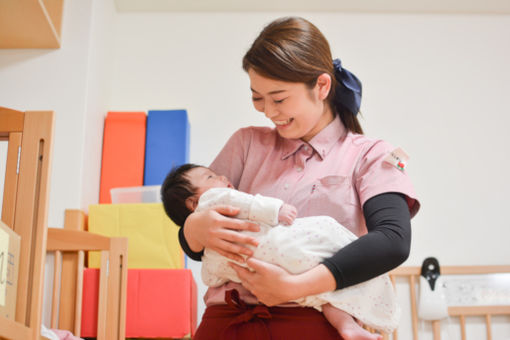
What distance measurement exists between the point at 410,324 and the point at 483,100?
131 cm

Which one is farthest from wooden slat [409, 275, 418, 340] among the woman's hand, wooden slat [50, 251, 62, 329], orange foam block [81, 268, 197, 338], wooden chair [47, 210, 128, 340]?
the woman's hand

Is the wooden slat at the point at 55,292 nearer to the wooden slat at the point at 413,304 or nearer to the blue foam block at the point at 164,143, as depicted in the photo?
the blue foam block at the point at 164,143

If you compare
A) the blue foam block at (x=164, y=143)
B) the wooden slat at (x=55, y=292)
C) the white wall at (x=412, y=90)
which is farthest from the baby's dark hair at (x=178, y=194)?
the white wall at (x=412, y=90)

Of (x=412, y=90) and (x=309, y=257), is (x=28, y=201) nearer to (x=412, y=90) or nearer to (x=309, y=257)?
(x=309, y=257)

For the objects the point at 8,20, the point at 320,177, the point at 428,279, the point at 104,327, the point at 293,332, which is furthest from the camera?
the point at 428,279

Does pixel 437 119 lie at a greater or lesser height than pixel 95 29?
lesser

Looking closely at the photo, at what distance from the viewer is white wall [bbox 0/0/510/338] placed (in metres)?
2.82

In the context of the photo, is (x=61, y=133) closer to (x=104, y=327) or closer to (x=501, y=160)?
(x=104, y=327)

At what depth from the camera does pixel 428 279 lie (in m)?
2.68

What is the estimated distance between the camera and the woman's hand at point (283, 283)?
944mm

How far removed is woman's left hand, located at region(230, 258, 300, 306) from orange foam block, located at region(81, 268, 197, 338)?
126 centimetres

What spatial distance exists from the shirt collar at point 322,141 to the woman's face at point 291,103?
0.06 ft

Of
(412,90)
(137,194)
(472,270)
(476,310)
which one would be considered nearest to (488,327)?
(476,310)

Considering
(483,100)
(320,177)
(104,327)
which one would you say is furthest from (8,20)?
(483,100)
